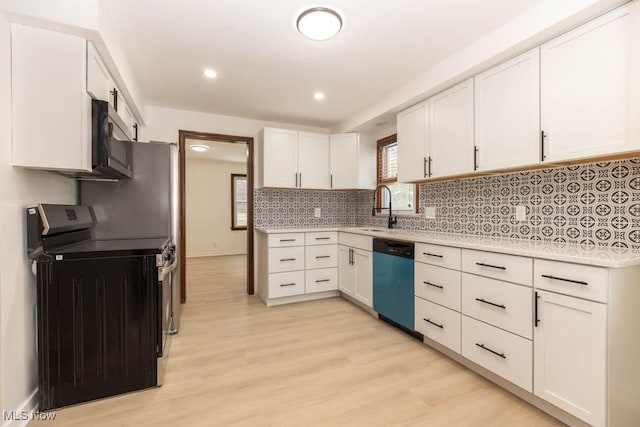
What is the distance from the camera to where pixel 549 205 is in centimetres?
205

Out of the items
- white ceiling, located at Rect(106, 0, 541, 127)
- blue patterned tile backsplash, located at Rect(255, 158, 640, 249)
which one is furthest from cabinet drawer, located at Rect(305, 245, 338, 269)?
white ceiling, located at Rect(106, 0, 541, 127)

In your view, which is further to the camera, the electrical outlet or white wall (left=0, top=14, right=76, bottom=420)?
the electrical outlet

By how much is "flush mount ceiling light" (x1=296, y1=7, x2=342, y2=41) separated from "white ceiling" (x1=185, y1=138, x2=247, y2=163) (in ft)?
11.7

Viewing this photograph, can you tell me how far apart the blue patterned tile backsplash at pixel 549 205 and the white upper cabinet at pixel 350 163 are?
811 mm

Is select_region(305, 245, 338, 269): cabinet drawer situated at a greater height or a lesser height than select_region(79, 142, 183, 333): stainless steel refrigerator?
lesser

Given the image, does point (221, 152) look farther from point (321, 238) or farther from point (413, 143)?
point (413, 143)

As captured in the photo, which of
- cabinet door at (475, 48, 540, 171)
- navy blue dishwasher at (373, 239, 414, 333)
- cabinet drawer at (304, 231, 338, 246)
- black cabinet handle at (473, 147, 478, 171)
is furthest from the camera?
cabinet drawer at (304, 231, 338, 246)

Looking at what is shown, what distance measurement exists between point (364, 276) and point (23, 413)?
2.67 metres

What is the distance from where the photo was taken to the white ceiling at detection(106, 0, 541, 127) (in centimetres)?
181

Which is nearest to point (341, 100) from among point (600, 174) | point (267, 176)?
point (267, 176)

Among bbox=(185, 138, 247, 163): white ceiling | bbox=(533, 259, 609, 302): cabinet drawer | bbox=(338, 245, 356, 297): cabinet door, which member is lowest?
bbox=(338, 245, 356, 297): cabinet door

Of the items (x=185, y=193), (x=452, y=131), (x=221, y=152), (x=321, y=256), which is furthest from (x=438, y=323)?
(x=221, y=152)

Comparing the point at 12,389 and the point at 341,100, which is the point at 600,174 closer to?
the point at 341,100

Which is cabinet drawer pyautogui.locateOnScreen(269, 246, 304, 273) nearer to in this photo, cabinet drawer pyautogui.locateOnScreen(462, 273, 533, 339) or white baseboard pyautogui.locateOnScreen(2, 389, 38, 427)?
cabinet drawer pyautogui.locateOnScreen(462, 273, 533, 339)
